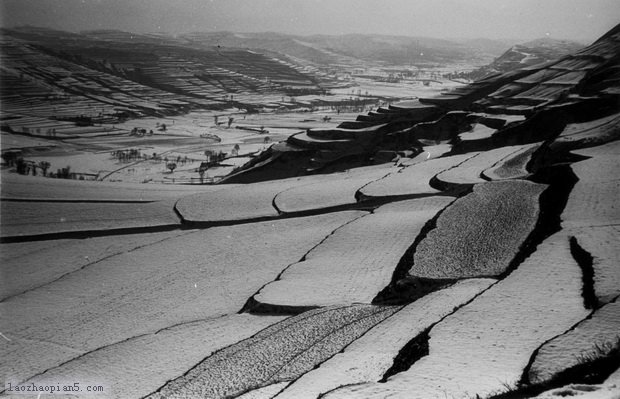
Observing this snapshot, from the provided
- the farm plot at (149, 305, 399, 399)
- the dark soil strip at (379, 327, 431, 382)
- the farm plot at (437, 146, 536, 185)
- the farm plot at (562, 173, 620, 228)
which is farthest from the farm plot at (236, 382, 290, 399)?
the farm plot at (437, 146, 536, 185)

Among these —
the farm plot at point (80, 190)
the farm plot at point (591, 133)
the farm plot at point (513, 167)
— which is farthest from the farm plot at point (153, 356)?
the farm plot at point (591, 133)

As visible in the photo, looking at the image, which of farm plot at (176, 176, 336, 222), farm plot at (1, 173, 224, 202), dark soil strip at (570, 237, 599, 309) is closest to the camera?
dark soil strip at (570, 237, 599, 309)

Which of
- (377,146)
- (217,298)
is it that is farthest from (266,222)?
(377,146)

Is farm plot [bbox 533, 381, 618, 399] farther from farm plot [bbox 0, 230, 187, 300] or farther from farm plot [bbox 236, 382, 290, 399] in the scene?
farm plot [bbox 0, 230, 187, 300]

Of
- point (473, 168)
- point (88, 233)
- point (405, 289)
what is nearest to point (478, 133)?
point (473, 168)

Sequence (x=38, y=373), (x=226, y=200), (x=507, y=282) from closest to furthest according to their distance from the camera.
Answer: (x=38, y=373)
(x=507, y=282)
(x=226, y=200)

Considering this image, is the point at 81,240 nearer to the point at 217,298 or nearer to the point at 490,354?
the point at 217,298
